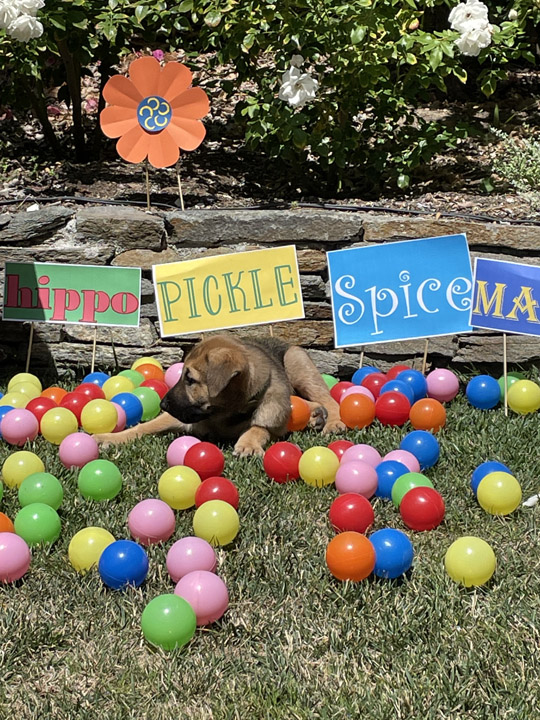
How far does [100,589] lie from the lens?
3098 millimetres

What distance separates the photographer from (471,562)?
311cm

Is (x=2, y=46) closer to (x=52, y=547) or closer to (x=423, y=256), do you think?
(x=423, y=256)

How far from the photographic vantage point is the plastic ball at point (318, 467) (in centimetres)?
402

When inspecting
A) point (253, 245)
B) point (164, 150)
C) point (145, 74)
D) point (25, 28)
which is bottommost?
point (253, 245)

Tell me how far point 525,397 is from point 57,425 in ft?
8.96

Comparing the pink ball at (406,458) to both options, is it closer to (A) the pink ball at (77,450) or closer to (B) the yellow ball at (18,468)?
(A) the pink ball at (77,450)

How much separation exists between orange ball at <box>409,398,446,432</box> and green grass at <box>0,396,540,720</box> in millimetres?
907

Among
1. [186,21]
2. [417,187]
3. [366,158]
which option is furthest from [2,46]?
[417,187]

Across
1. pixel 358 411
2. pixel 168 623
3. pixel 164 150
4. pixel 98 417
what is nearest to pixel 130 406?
pixel 98 417

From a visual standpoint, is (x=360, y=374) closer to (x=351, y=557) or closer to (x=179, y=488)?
(x=179, y=488)

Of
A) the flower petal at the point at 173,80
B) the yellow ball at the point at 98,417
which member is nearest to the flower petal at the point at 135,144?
the flower petal at the point at 173,80

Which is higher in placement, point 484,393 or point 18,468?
point 18,468

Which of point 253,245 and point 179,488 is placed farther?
point 253,245

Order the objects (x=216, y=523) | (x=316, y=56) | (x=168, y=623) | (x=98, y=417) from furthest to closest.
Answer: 1. (x=316, y=56)
2. (x=98, y=417)
3. (x=216, y=523)
4. (x=168, y=623)
